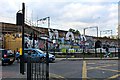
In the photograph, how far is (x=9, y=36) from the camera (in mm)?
53719

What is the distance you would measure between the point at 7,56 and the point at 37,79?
1337 centimetres

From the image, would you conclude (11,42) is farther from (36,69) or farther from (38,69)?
(36,69)

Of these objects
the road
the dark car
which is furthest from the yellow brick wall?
the road

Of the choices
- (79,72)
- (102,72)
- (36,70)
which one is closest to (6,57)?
(79,72)

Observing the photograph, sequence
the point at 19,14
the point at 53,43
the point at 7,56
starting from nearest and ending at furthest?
1. the point at 19,14
2. the point at 7,56
3. the point at 53,43

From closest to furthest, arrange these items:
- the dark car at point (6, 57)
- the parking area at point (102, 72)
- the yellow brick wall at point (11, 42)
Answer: the parking area at point (102, 72)
the dark car at point (6, 57)
the yellow brick wall at point (11, 42)

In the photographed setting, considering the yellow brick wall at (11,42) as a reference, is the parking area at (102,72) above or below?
below

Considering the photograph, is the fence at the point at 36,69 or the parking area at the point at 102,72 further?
the parking area at the point at 102,72

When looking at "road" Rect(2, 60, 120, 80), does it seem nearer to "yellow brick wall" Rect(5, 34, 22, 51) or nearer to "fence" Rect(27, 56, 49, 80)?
"fence" Rect(27, 56, 49, 80)

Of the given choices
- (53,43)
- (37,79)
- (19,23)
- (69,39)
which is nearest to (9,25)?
(53,43)

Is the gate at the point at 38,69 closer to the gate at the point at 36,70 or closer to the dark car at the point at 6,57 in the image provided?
the gate at the point at 36,70

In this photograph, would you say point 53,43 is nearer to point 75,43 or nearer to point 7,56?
point 75,43

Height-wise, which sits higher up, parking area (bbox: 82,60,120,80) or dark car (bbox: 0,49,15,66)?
dark car (bbox: 0,49,15,66)

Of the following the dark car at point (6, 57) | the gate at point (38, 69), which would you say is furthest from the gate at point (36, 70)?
the dark car at point (6, 57)
